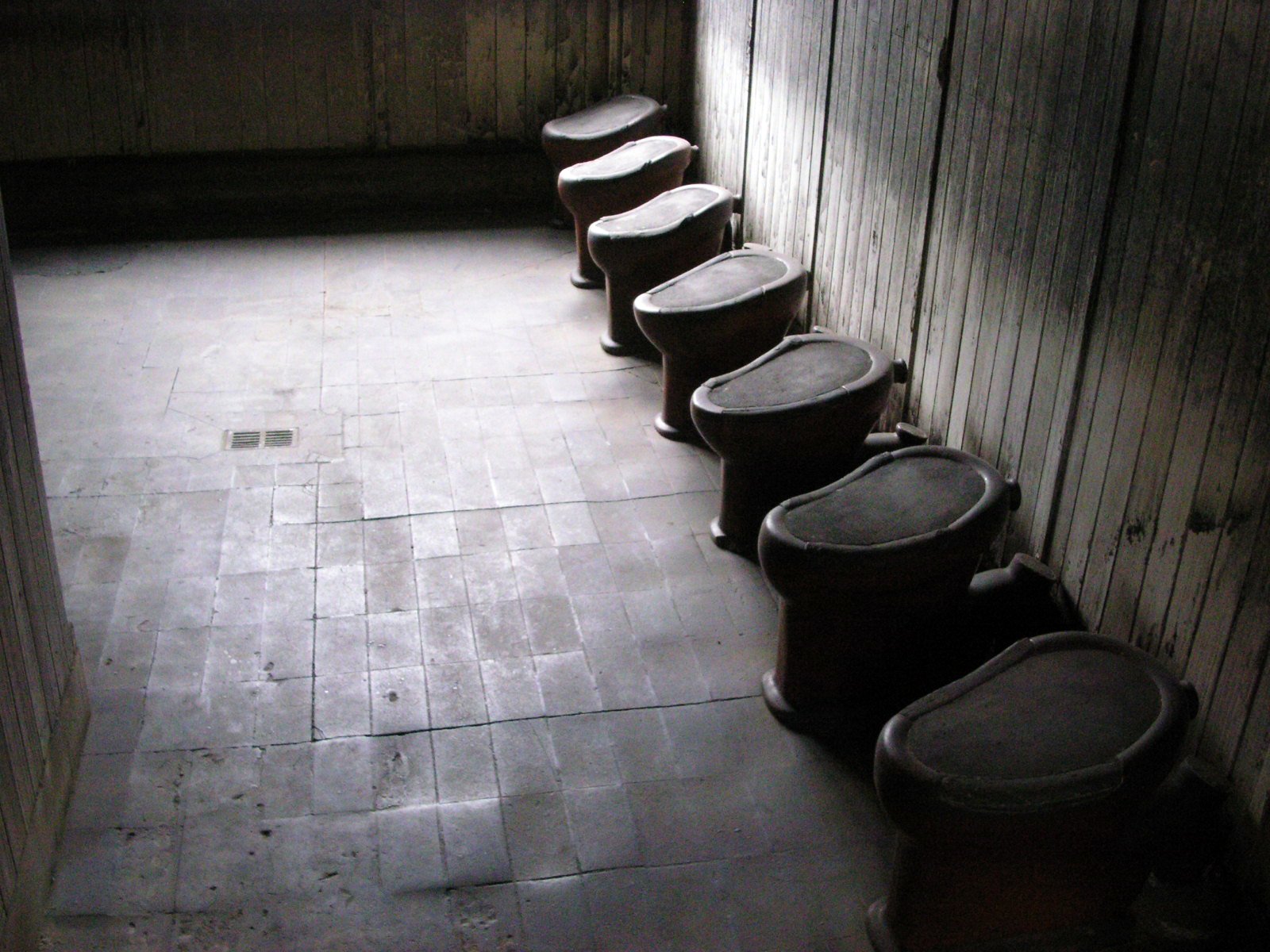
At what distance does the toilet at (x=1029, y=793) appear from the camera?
2488 millimetres

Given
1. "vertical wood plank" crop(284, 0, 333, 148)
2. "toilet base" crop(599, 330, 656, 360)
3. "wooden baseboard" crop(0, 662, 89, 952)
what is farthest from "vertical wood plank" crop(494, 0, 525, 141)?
"wooden baseboard" crop(0, 662, 89, 952)

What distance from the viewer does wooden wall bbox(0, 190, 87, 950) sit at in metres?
2.68

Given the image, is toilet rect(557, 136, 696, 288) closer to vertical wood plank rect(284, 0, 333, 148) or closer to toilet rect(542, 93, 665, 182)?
toilet rect(542, 93, 665, 182)

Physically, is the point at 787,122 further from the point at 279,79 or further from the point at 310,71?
the point at 279,79

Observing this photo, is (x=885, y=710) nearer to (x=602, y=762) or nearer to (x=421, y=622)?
(x=602, y=762)

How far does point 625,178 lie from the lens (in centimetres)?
609

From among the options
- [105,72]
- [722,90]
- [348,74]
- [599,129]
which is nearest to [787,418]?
[722,90]

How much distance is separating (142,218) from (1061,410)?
5.89 metres

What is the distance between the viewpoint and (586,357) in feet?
19.1

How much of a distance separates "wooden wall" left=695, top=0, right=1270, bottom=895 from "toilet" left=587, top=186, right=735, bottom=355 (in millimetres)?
971

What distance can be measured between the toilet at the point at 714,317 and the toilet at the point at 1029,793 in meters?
2.10

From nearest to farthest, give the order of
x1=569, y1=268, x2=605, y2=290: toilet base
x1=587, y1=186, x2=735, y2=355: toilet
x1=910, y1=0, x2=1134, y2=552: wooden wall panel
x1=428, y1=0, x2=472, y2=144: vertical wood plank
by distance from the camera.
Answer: x1=910, y1=0, x2=1134, y2=552: wooden wall panel → x1=587, y1=186, x2=735, y2=355: toilet → x1=569, y1=268, x2=605, y2=290: toilet base → x1=428, y1=0, x2=472, y2=144: vertical wood plank

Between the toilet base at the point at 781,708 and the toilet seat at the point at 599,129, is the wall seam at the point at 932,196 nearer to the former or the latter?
the toilet base at the point at 781,708

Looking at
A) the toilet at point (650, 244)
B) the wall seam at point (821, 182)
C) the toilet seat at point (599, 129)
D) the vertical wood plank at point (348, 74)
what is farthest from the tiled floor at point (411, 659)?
the vertical wood plank at point (348, 74)
